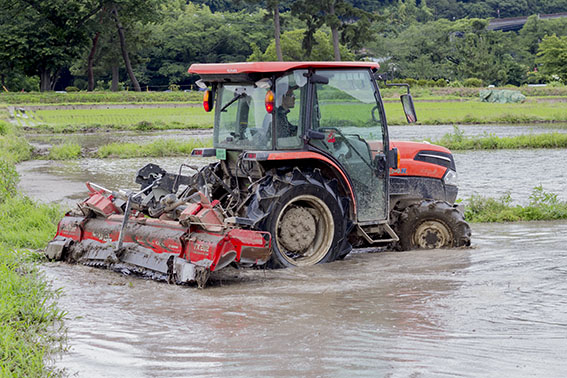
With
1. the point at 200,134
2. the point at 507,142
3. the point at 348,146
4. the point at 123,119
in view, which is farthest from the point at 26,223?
the point at 123,119

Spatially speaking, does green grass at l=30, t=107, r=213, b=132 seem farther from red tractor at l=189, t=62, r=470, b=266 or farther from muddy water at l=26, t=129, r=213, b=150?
red tractor at l=189, t=62, r=470, b=266

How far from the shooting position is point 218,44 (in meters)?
87.4

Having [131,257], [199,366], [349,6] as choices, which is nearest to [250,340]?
[199,366]

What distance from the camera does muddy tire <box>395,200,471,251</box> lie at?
31.9 ft

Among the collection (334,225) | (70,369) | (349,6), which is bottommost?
(70,369)

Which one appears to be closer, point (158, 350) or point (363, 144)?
point (158, 350)

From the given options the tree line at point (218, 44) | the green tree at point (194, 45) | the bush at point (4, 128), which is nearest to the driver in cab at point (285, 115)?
the bush at point (4, 128)

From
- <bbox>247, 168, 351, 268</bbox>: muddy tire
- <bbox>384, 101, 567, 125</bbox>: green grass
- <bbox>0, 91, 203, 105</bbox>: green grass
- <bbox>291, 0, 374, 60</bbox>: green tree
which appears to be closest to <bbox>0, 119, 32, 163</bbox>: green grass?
<bbox>247, 168, 351, 268</bbox>: muddy tire

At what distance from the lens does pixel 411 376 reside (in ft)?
17.6

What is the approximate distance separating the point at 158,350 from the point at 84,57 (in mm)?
75136

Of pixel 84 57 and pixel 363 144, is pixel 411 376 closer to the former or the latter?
pixel 363 144

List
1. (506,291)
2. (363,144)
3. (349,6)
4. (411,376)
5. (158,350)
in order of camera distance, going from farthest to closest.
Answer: (349,6) → (363,144) → (506,291) → (158,350) → (411,376)

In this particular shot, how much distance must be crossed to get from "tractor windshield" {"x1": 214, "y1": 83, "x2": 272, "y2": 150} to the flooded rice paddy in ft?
4.76

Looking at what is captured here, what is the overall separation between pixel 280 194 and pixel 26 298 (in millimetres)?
2777
